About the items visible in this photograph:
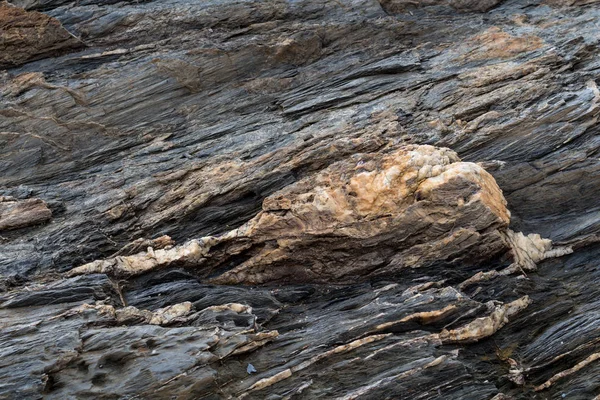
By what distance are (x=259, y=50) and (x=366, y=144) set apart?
561 cm

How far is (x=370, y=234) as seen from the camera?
1625 cm

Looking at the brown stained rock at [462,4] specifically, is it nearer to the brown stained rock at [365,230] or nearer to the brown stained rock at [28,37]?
the brown stained rock at [365,230]

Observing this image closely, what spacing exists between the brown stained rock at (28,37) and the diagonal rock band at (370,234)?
8441 mm

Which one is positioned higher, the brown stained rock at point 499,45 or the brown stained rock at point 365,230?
the brown stained rock at point 499,45

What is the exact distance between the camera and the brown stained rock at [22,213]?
17469 mm

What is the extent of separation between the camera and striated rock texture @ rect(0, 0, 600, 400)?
Answer: 14.3m

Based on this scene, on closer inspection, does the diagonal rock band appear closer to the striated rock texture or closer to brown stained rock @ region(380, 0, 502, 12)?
the striated rock texture

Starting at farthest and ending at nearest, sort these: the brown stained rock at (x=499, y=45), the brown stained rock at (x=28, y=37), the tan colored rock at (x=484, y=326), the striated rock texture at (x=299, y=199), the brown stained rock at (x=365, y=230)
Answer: the brown stained rock at (x=28, y=37) < the brown stained rock at (x=499, y=45) < the brown stained rock at (x=365, y=230) < the tan colored rock at (x=484, y=326) < the striated rock texture at (x=299, y=199)

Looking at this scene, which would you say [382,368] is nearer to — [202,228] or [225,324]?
[225,324]

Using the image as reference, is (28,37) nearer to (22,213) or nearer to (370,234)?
(22,213)

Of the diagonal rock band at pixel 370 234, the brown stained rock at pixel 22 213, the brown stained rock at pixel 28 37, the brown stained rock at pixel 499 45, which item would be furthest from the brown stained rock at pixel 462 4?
the brown stained rock at pixel 22 213

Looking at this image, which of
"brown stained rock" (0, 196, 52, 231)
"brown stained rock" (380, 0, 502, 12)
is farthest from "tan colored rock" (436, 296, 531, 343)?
"brown stained rock" (380, 0, 502, 12)

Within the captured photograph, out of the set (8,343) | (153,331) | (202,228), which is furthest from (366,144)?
(8,343)

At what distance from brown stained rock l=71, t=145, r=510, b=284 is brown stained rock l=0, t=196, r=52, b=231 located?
89.3 inches
